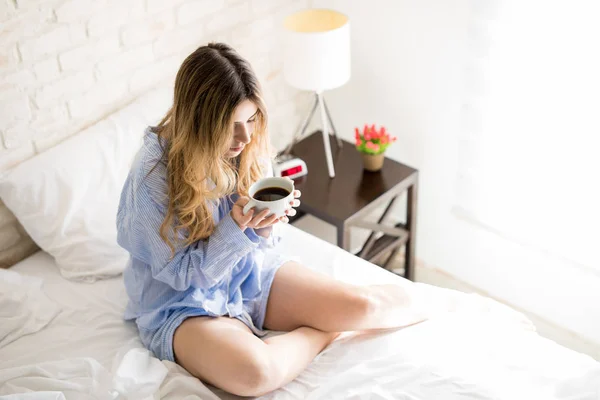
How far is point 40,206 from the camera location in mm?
1912

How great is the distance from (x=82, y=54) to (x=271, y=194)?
0.81m

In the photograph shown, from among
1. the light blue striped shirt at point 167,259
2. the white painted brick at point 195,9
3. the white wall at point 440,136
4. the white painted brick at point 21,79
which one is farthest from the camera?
the white wall at point 440,136

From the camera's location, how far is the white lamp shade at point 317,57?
2.12m

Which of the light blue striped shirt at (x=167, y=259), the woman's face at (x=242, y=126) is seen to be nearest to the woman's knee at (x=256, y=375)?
Answer: the light blue striped shirt at (x=167, y=259)

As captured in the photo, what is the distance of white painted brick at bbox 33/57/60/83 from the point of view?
189cm

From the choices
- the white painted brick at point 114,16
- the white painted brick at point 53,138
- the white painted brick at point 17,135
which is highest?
the white painted brick at point 114,16

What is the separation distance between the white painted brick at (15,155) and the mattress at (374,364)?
436 mm

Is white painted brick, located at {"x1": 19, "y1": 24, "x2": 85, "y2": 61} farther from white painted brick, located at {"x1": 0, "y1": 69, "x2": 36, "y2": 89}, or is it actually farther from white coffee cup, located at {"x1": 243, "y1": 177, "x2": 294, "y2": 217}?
white coffee cup, located at {"x1": 243, "y1": 177, "x2": 294, "y2": 217}

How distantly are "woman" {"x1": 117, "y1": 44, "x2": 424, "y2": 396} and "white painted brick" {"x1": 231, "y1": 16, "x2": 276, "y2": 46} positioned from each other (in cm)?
75

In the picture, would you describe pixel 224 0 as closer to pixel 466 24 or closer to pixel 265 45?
pixel 265 45

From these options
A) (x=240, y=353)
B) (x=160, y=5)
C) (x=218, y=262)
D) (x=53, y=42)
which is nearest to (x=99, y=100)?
(x=53, y=42)

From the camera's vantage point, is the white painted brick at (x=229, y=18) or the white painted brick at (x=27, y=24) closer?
the white painted brick at (x=27, y=24)

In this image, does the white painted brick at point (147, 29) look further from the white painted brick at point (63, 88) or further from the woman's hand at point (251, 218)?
the woman's hand at point (251, 218)

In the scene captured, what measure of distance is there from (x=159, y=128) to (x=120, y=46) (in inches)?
22.5
